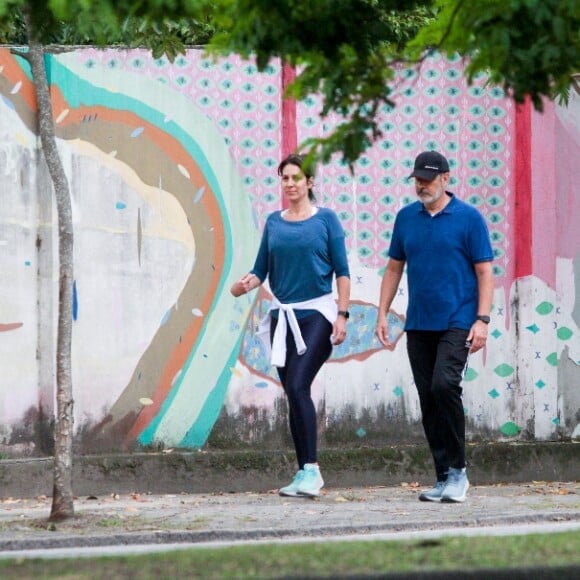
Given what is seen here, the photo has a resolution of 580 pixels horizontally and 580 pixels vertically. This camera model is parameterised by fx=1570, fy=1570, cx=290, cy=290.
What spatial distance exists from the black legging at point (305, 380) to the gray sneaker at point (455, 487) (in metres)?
0.79

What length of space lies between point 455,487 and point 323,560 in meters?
3.15

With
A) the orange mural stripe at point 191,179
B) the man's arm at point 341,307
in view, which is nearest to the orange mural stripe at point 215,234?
the orange mural stripe at point 191,179

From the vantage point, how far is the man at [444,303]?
875 centimetres

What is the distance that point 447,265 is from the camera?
8.81 m

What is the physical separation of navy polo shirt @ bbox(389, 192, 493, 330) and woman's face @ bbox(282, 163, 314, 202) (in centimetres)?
71

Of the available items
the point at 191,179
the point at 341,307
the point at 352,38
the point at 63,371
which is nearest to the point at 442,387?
the point at 341,307

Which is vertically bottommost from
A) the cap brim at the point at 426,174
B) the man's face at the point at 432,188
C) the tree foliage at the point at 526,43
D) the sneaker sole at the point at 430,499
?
the sneaker sole at the point at 430,499

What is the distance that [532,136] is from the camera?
1022cm

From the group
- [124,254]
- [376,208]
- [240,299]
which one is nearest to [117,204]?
[124,254]

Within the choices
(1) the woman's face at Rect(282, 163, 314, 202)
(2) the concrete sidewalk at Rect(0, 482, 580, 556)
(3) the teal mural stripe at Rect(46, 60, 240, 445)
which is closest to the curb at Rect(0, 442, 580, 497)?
(2) the concrete sidewalk at Rect(0, 482, 580, 556)

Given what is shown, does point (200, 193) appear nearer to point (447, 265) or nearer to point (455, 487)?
point (447, 265)

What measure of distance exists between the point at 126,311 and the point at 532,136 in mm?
2866

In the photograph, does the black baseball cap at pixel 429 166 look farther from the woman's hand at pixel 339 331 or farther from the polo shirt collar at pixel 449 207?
the woman's hand at pixel 339 331

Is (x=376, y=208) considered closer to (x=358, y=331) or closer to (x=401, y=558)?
(x=358, y=331)
